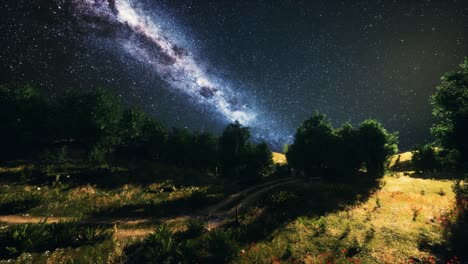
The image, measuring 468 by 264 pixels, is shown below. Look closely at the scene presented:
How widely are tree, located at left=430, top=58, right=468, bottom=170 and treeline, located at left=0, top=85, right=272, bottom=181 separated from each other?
115 ft

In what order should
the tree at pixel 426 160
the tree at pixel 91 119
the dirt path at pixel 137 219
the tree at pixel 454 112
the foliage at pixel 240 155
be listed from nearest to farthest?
1. the dirt path at pixel 137 219
2. the tree at pixel 454 112
3. the tree at pixel 91 119
4. the foliage at pixel 240 155
5. the tree at pixel 426 160

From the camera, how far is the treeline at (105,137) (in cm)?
4316

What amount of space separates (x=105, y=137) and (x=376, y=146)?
159 feet

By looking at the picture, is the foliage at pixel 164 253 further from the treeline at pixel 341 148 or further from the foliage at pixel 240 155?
the foliage at pixel 240 155

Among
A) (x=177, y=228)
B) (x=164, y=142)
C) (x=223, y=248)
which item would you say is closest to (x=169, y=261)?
Answer: (x=223, y=248)

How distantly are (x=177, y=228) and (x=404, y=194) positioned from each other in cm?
2500

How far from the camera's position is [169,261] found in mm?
11047

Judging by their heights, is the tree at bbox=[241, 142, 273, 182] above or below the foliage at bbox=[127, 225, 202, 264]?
above

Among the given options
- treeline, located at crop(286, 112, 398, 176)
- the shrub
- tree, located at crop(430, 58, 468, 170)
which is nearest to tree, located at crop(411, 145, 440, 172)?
treeline, located at crop(286, 112, 398, 176)

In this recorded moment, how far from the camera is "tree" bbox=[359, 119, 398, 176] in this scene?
38094 mm

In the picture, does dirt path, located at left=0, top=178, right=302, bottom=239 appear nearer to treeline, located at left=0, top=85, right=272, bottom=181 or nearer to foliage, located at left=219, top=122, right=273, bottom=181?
treeline, located at left=0, top=85, right=272, bottom=181

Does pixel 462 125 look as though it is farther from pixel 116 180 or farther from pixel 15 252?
pixel 116 180

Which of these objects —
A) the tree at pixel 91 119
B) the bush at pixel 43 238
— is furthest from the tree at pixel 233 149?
the bush at pixel 43 238

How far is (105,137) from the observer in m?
44.0
